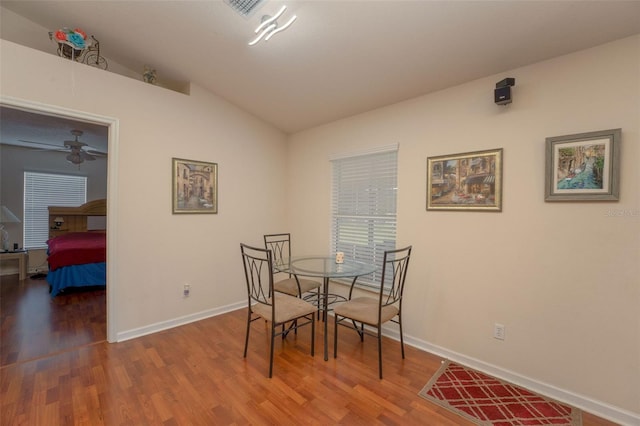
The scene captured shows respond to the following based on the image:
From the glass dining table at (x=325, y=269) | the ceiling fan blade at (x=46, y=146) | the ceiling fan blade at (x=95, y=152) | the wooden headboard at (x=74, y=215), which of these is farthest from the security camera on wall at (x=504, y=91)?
the wooden headboard at (x=74, y=215)

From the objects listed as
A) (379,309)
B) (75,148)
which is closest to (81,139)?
(75,148)

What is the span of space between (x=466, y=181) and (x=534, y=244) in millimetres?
689

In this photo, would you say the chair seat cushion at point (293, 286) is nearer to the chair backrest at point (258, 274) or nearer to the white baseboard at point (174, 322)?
the chair backrest at point (258, 274)

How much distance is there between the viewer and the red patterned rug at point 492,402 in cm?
174

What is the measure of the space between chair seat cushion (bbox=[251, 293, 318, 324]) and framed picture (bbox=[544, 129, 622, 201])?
6.73 feet

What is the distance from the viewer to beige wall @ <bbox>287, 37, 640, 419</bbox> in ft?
5.68

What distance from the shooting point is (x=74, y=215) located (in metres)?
5.80

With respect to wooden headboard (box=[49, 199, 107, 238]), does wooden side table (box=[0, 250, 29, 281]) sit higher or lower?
lower

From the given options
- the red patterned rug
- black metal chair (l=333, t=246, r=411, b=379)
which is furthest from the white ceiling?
the red patterned rug

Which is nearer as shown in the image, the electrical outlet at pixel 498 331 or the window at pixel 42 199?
the electrical outlet at pixel 498 331

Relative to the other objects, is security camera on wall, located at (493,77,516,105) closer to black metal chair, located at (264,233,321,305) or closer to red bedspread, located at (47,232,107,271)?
black metal chair, located at (264,233,321,305)

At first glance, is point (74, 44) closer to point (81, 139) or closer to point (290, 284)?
point (290, 284)

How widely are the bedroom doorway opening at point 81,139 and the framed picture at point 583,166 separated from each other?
12.0ft

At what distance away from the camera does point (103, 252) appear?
13.8ft
